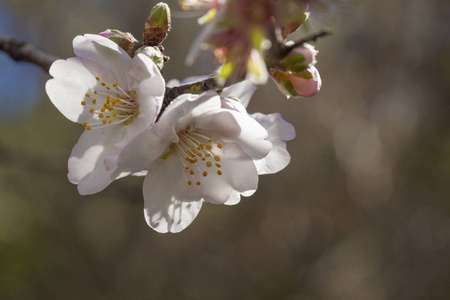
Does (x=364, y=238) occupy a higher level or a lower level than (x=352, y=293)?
higher

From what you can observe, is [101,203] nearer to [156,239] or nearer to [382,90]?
[156,239]

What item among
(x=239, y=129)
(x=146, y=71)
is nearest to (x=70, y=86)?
(x=146, y=71)

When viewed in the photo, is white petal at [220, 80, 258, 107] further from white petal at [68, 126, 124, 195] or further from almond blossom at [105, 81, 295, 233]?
white petal at [68, 126, 124, 195]

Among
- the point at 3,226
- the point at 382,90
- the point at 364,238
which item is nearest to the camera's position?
the point at 3,226

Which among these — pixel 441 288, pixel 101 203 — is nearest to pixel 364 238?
pixel 441 288

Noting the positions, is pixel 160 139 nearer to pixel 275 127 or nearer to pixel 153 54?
pixel 153 54
